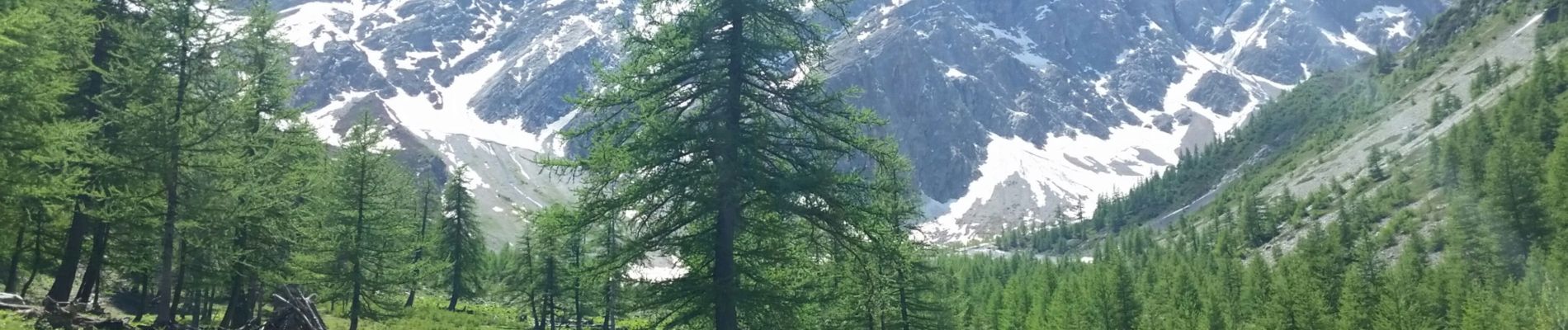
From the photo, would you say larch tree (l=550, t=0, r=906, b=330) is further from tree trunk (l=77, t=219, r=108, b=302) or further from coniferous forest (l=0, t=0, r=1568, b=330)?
tree trunk (l=77, t=219, r=108, b=302)

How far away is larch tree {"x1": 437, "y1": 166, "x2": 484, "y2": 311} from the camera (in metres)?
62.1

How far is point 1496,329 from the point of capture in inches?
1677

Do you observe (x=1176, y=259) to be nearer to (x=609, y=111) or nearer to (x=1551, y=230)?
(x=1551, y=230)

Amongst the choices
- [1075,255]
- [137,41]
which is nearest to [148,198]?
[137,41]

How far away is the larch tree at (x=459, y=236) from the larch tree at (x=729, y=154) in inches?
1896

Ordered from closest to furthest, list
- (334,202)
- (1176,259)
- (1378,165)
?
(334,202)
(1176,259)
(1378,165)

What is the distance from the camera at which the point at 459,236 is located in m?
63.0

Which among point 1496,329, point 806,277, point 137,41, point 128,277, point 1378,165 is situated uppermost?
point 1378,165

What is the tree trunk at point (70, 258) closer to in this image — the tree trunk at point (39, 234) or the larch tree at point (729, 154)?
the tree trunk at point (39, 234)

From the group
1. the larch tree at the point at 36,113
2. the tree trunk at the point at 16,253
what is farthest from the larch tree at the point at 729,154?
the tree trunk at the point at 16,253

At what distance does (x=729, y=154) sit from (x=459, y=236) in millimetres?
52634

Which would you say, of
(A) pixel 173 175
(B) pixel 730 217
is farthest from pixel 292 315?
(B) pixel 730 217

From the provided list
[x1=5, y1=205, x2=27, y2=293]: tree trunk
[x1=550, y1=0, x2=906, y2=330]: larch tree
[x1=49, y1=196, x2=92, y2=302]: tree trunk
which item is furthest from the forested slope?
[x1=5, y1=205, x2=27, y2=293]: tree trunk

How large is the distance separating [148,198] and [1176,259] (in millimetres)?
92143
